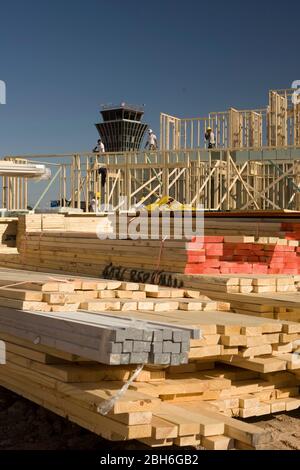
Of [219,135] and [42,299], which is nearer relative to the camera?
[42,299]

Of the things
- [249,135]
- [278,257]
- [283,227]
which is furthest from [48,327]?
[249,135]

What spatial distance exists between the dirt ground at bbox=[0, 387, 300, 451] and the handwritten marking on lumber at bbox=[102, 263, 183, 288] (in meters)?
2.67

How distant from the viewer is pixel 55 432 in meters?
6.95

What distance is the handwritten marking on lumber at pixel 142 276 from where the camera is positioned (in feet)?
31.3

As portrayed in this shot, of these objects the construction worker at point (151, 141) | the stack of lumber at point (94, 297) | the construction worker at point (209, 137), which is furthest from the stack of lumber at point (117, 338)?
the construction worker at point (151, 141)

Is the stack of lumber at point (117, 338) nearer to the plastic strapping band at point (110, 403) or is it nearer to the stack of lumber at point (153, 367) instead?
the stack of lumber at point (153, 367)

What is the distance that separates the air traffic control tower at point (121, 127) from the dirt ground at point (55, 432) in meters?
67.3

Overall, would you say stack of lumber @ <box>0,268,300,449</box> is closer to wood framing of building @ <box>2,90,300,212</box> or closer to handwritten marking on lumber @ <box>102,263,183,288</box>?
handwritten marking on lumber @ <box>102,263,183,288</box>

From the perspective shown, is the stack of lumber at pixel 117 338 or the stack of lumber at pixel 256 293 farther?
the stack of lumber at pixel 256 293

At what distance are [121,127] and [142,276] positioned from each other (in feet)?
216

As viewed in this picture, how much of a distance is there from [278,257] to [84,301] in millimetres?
3910

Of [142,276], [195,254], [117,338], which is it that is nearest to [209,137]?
[142,276]
